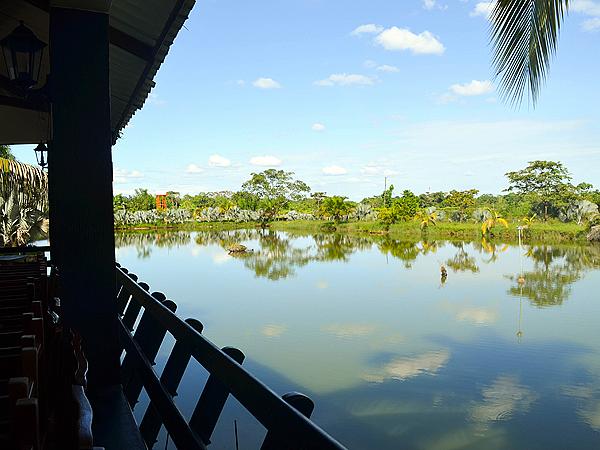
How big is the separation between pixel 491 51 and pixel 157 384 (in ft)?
8.49

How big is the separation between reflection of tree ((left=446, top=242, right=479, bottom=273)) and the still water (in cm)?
16

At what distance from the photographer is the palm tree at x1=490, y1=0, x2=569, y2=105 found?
109 inches

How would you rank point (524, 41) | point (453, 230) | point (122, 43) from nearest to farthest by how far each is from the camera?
point (524, 41) < point (122, 43) < point (453, 230)

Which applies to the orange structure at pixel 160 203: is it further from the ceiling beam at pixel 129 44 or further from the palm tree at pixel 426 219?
the ceiling beam at pixel 129 44

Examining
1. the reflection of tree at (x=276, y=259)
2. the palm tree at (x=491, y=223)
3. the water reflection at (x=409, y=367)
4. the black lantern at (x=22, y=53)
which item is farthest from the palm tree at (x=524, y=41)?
the palm tree at (x=491, y=223)

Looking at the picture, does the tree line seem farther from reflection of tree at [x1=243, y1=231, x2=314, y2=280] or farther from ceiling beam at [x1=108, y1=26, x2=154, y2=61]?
ceiling beam at [x1=108, y1=26, x2=154, y2=61]

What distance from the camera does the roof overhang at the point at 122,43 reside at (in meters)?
2.62

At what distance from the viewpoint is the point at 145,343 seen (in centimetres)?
224

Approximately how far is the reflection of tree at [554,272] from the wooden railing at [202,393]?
1370 centimetres

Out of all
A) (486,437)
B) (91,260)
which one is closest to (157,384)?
(91,260)

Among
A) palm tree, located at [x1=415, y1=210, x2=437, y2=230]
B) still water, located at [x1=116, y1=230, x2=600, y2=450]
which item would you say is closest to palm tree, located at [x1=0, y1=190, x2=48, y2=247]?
still water, located at [x1=116, y1=230, x2=600, y2=450]

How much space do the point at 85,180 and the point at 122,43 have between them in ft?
4.10

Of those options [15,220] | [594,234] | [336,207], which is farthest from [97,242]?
[336,207]

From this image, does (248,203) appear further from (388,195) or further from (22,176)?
(22,176)
